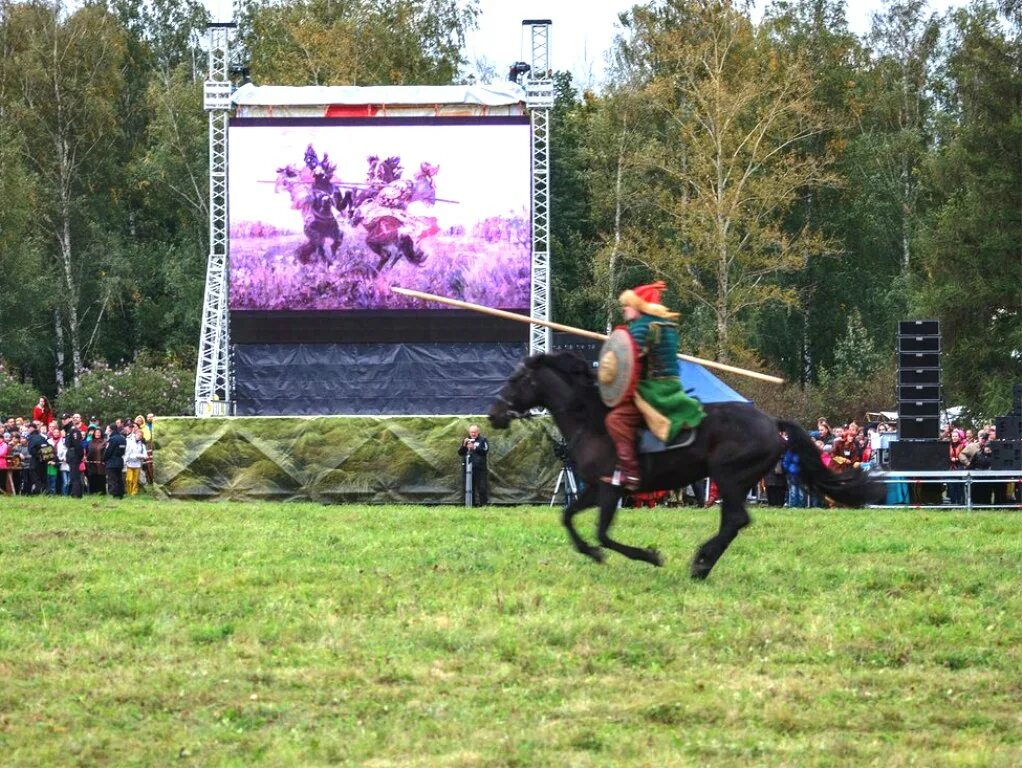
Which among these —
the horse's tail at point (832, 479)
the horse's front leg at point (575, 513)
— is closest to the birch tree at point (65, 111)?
the horse's front leg at point (575, 513)

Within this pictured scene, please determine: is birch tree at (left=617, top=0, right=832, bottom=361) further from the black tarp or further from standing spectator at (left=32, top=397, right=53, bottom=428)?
standing spectator at (left=32, top=397, right=53, bottom=428)

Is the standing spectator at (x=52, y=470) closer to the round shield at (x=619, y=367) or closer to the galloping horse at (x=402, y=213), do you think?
the galloping horse at (x=402, y=213)

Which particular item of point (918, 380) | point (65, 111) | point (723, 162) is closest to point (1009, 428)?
point (918, 380)

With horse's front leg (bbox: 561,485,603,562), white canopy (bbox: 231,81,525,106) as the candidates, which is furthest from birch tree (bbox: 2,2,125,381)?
horse's front leg (bbox: 561,485,603,562)

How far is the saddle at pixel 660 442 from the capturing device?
13.2 m

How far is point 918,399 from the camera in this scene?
25.9 metres

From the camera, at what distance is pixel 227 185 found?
37.4 meters

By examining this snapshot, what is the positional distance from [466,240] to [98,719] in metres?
29.3

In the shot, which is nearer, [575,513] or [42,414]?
[575,513]

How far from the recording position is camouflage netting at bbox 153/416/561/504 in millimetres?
28469

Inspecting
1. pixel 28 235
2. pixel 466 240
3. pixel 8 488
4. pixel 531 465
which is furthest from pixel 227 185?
pixel 28 235

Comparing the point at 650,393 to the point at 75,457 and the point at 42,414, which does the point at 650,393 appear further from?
the point at 42,414

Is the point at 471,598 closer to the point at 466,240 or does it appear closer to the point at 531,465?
the point at 531,465

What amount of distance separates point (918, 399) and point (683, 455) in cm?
1358
